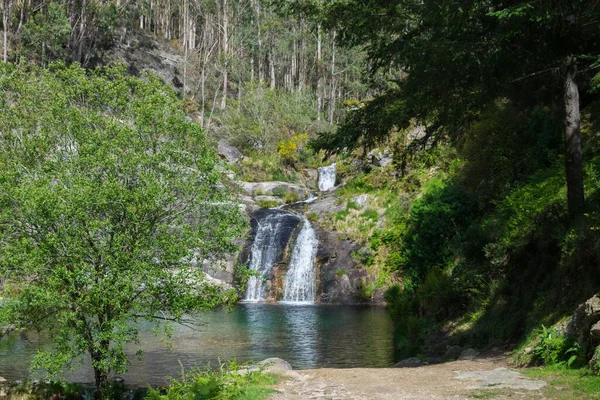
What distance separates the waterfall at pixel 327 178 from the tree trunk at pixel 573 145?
32694mm

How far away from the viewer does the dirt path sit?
740 cm

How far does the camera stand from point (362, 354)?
1636 centimetres

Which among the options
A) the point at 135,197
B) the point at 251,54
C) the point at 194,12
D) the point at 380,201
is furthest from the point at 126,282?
the point at 194,12

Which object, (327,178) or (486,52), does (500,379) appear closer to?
(486,52)

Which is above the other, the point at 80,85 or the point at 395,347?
the point at 80,85

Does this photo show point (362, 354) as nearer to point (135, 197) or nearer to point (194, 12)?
point (135, 197)

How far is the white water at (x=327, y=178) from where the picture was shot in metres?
44.4

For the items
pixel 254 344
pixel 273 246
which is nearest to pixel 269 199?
pixel 273 246

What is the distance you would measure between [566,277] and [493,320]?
7.74 feet

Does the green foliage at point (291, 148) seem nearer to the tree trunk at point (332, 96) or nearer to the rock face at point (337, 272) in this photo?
the rock face at point (337, 272)

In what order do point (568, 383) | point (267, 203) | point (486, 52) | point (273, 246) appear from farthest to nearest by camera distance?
1. point (267, 203)
2. point (273, 246)
3. point (486, 52)
4. point (568, 383)

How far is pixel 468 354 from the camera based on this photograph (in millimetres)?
11195

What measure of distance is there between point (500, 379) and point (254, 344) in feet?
36.0

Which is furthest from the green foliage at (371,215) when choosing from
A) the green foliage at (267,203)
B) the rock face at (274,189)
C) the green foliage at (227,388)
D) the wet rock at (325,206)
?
the green foliage at (227,388)
